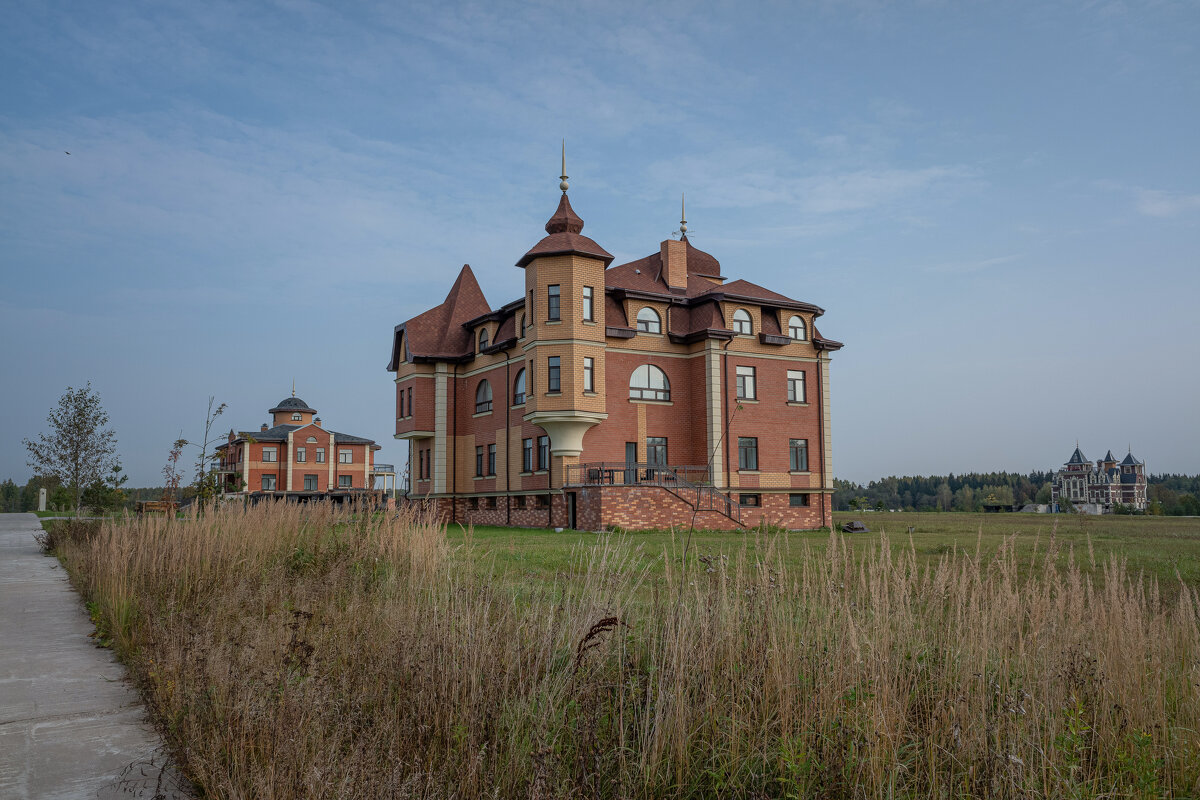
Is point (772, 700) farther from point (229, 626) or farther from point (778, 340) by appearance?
point (778, 340)

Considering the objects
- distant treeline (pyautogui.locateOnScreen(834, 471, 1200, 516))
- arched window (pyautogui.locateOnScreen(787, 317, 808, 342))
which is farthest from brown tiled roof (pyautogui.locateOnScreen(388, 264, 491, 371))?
distant treeline (pyautogui.locateOnScreen(834, 471, 1200, 516))

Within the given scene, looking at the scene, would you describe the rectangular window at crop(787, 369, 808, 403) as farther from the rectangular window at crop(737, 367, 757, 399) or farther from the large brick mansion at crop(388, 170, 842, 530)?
the rectangular window at crop(737, 367, 757, 399)

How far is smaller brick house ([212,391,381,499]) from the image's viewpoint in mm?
66812

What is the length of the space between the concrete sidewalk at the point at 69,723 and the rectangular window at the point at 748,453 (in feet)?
86.3

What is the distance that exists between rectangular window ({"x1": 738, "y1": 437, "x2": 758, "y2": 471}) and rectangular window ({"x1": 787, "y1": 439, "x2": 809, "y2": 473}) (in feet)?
5.77

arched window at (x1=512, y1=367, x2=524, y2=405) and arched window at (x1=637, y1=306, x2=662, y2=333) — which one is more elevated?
arched window at (x1=637, y1=306, x2=662, y2=333)

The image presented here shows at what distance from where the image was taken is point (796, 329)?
3456 cm

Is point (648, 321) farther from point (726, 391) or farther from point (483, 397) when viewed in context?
point (483, 397)

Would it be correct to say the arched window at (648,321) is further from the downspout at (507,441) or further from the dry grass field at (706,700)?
the dry grass field at (706,700)

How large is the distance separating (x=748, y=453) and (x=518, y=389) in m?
9.85

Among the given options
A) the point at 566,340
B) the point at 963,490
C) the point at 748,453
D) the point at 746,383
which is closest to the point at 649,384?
the point at 746,383

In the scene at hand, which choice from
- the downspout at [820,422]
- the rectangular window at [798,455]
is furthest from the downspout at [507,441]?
the downspout at [820,422]

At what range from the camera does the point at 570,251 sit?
29516 millimetres

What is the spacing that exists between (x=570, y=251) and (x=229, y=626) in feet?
79.2
